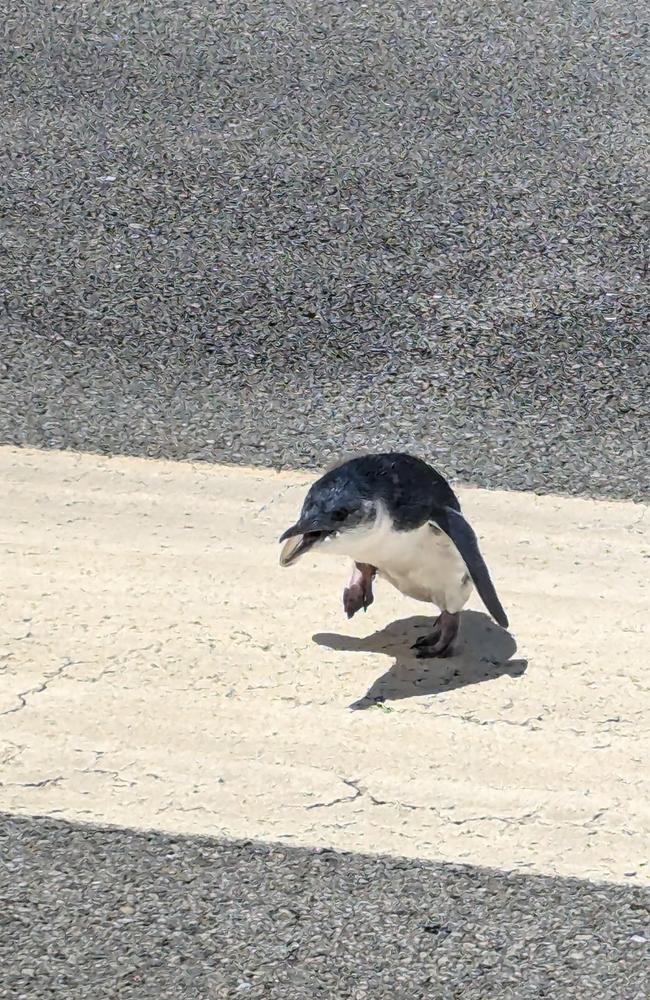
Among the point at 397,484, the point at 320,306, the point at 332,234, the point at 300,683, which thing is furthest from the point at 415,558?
the point at 332,234

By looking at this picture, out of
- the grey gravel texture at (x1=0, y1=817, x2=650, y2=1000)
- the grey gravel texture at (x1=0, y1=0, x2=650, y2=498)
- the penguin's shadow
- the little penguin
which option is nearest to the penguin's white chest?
the little penguin

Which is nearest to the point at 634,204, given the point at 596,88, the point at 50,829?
the point at 596,88

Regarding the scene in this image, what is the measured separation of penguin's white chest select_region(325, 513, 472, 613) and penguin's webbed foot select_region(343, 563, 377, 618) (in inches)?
3.8

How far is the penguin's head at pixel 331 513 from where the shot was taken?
13.2 ft

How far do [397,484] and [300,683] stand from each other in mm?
719

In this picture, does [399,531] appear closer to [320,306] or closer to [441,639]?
[441,639]

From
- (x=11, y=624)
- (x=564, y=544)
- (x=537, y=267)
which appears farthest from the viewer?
(x=537, y=267)

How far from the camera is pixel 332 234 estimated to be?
7.05 metres

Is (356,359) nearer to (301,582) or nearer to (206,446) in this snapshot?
(206,446)

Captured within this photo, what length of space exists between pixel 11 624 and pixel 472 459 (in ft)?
6.61

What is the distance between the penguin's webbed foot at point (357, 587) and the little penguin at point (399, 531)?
10 centimetres


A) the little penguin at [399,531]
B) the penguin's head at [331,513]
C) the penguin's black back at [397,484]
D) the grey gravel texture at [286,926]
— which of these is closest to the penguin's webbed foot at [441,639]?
the little penguin at [399,531]

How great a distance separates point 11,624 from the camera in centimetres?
461

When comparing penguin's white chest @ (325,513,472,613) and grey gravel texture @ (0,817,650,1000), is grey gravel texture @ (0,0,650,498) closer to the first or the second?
penguin's white chest @ (325,513,472,613)
